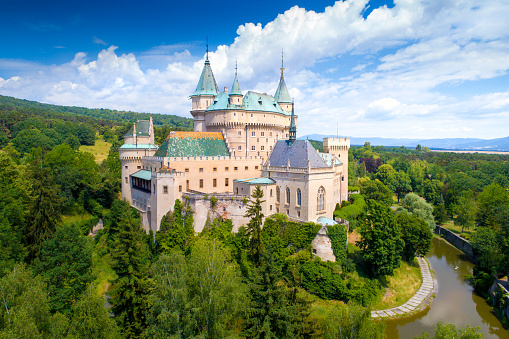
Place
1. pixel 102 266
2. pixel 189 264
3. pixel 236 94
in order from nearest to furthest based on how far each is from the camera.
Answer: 1. pixel 189 264
2. pixel 102 266
3. pixel 236 94

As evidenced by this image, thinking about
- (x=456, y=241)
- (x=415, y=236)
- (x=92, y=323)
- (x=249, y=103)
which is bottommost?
(x=456, y=241)

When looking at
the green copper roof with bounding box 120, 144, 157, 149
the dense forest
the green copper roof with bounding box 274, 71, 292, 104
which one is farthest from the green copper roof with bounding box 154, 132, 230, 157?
the green copper roof with bounding box 274, 71, 292, 104

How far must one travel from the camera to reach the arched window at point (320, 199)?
137ft

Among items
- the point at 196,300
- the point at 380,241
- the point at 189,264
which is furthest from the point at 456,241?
the point at 196,300

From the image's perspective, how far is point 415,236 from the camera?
4634 centimetres

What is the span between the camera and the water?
34.5 m

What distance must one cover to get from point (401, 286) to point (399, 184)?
195ft

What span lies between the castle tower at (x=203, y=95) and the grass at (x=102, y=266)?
2370 centimetres

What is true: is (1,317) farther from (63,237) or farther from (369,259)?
(369,259)

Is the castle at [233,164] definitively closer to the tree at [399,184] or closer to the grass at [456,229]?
the grass at [456,229]

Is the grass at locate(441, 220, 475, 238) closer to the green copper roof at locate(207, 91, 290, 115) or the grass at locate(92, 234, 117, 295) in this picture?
the green copper roof at locate(207, 91, 290, 115)

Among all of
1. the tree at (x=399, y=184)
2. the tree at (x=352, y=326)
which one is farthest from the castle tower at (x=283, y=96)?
the tree at (x=399, y=184)

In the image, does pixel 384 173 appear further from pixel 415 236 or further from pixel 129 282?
pixel 129 282

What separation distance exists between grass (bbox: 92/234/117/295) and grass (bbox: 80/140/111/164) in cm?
5054
